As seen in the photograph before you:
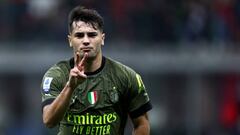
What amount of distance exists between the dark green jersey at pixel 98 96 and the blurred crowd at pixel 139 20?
806cm

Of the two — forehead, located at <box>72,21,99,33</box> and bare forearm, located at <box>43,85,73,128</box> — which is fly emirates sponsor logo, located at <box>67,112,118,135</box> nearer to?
bare forearm, located at <box>43,85,73,128</box>

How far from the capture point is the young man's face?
768 cm

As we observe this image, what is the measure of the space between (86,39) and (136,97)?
0.87 metres

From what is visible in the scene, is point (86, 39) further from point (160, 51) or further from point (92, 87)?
point (160, 51)

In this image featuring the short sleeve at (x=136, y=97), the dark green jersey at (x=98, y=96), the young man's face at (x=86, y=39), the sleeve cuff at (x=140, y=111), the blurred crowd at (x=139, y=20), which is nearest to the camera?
the young man's face at (x=86, y=39)

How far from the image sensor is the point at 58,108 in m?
7.36

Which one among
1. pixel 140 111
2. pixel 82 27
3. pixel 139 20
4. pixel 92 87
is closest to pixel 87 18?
pixel 82 27

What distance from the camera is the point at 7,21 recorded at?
54.2 feet

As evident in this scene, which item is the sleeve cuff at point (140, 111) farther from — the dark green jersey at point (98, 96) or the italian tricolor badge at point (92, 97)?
the italian tricolor badge at point (92, 97)

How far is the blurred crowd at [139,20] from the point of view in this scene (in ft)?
53.4

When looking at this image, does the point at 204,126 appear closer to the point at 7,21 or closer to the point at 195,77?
the point at 195,77

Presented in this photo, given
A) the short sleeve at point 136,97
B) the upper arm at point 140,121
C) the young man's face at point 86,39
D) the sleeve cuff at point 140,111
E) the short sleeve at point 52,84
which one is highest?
the young man's face at point 86,39

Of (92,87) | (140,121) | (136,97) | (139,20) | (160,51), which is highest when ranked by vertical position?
(92,87)

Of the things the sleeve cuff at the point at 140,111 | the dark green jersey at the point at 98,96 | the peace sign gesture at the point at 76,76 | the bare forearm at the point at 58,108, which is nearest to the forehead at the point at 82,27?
the dark green jersey at the point at 98,96
